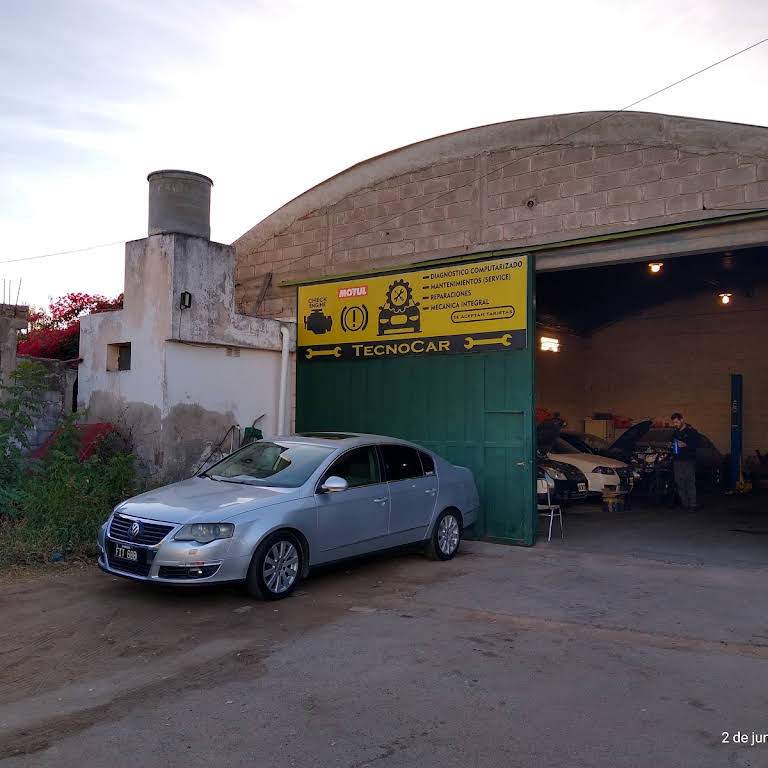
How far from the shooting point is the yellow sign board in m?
10.6

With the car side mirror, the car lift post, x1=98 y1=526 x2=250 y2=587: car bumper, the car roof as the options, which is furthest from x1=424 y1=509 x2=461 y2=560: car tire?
the car lift post

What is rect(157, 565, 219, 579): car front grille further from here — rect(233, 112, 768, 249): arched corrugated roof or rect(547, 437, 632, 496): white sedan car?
rect(547, 437, 632, 496): white sedan car

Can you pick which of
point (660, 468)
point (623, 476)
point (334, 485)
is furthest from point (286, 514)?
point (660, 468)

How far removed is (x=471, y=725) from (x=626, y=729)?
871mm

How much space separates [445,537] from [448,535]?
6 cm

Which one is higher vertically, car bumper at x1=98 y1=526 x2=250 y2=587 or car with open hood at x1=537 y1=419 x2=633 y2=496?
car with open hood at x1=537 y1=419 x2=633 y2=496

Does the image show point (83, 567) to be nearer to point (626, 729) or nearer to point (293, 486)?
point (293, 486)

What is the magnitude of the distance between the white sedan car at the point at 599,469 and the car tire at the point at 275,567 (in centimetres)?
873

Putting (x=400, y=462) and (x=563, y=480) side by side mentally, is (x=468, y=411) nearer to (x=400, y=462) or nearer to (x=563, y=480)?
(x=400, y=462)

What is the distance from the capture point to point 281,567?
7238 millimetres

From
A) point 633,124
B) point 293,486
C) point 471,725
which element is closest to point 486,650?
point 471,725

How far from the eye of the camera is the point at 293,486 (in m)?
7.69

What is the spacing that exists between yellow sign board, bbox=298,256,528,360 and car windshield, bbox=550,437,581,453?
5701mm

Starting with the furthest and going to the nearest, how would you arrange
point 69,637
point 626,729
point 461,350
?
point 461,350, point 69,637, point 626,729
